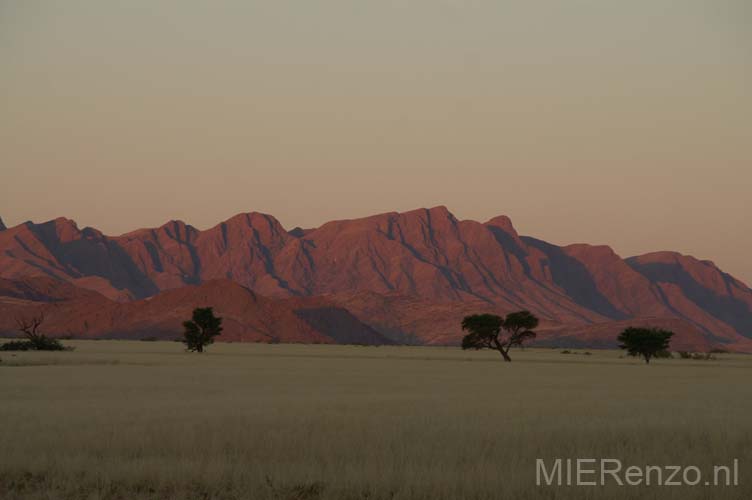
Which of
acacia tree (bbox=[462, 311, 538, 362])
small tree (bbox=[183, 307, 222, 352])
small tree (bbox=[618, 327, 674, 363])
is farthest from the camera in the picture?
small tree (bbox=[183, 307, 222, 352])

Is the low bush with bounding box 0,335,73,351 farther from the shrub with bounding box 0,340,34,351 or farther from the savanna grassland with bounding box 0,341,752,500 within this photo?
the savanna grassland with bounding box 0,341,752,500

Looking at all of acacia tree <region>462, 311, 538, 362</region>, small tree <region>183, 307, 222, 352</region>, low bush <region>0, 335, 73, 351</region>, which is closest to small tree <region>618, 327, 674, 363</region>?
acacia tree <region>462, 311, 538, 362</region>

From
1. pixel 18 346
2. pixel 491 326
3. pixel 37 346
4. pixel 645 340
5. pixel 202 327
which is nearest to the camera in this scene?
pixel 491 326

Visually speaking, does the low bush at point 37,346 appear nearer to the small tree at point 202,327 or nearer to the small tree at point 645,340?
the small tree at point 202,327

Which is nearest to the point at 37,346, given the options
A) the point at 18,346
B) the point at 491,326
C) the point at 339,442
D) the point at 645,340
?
the point at 18,346

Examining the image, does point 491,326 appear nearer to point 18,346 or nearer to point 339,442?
point 18,346

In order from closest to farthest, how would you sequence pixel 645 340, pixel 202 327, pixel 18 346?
pixel 18 346 < pixel 645 340 < pixel 202 327

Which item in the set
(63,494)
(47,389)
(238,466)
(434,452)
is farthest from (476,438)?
(47,389)

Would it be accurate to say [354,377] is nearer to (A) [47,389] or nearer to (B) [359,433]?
→ (A) [47,389]

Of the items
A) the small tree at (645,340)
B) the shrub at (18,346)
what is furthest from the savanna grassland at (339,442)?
the small tree at (645,340)

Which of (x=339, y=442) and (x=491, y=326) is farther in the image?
(x=491, y=326)

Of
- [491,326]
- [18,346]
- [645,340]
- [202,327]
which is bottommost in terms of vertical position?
[18,346]

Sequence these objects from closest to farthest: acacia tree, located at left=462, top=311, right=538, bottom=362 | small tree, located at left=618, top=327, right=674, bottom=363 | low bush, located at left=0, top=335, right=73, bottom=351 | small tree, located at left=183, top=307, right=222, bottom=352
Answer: acacia tree, located at left=462, top=311, right=538, bottom=362, low bush, located at left=0, top=335, right=73, bottom=351, small tree, located at left=618, top=327, right=674, bottom=363, small tree, located at left=183, top=307, right=222, bottom=352

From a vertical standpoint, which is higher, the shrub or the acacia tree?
the acacia tree
